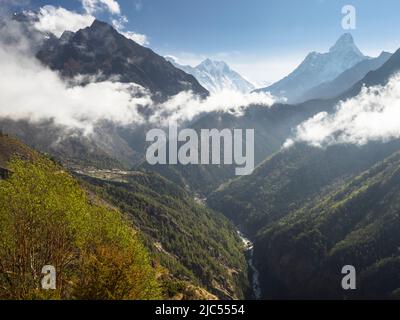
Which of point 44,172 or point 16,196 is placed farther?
point 44,172

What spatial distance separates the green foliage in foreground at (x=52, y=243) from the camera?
192 feet

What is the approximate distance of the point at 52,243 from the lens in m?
61.1

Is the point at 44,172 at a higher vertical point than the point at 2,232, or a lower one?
higher

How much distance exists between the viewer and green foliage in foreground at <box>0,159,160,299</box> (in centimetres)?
5841

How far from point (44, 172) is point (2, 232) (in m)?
10.9

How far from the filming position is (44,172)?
6431cm

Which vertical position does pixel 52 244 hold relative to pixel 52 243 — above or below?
below
